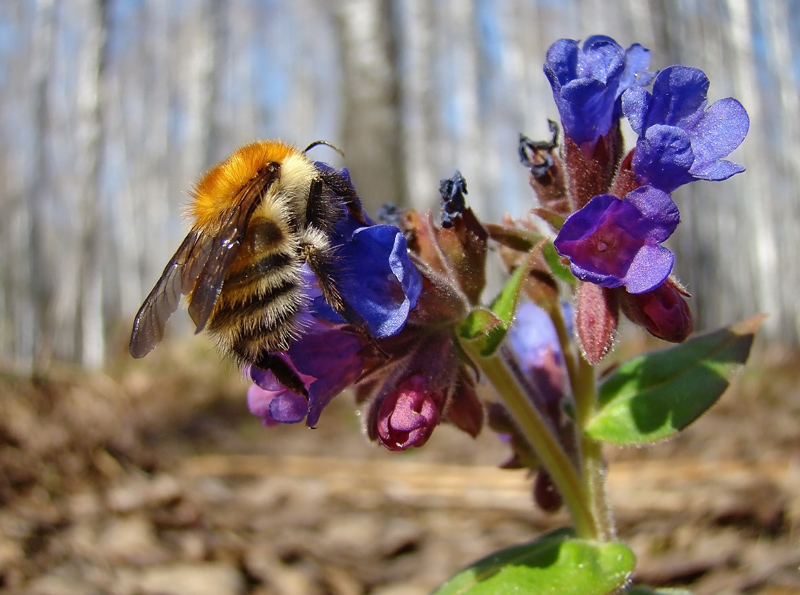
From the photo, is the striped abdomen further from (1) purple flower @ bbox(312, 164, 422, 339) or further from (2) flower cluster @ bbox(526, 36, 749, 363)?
(2) flower cluster @ bbox(526, 36, 749, 363)

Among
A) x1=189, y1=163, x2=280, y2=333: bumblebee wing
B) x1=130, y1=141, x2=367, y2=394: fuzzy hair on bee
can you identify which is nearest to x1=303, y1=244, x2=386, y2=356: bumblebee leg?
x1=130, y1=141, x2=367, y2=394: fuzzy hair on bee

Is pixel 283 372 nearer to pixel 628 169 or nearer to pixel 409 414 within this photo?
pixel 409 414

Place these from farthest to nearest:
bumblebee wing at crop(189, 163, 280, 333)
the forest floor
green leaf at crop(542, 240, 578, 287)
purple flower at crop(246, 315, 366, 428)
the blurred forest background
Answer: the blurred forest background
the forest floor
green leaf at crop(542, 240, 578, 287)
purple flower at crop(246, 315, 366, 428)
bumblebee wing at crop(189, 163, 280, 333)

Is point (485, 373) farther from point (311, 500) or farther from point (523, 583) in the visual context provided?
point (311, 500)

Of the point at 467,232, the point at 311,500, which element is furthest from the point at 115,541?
the point at 467,232

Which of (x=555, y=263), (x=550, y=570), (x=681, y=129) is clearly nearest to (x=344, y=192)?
(x=555, y=263)

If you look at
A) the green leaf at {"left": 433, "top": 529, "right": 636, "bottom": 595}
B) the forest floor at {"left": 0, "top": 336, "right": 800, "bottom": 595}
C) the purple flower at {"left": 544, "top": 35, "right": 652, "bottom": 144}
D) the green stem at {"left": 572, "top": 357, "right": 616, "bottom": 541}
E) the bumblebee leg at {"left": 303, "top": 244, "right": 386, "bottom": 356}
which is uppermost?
the purple flower at {"left": 544, "top": 35, "right": 652, "bottom": 144}
